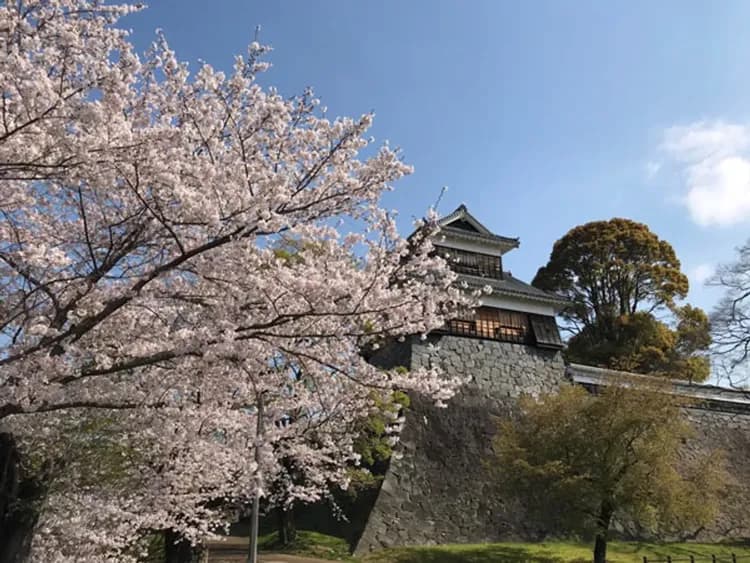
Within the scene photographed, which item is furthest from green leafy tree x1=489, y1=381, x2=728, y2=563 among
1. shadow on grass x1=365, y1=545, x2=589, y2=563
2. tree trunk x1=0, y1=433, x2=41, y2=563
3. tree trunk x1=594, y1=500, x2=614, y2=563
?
tree trunk x1=0, y1=433, x2=41, y2=563

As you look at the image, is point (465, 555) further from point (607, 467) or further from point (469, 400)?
point (469, 400)

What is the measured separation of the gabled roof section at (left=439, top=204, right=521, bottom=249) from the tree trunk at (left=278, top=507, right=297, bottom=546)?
12469 mm

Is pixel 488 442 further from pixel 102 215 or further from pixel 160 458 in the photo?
pixel 102 215

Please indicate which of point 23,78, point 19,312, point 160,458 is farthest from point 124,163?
point 160,458

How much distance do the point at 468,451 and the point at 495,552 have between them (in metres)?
4.10

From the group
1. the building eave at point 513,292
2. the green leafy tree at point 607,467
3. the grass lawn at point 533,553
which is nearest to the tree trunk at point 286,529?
the grass lawn at point 533,553

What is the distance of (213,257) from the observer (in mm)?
5512

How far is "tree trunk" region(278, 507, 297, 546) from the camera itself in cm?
1814

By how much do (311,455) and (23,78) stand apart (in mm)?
8175

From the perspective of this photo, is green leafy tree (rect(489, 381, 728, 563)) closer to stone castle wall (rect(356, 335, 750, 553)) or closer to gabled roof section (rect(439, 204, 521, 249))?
stone castle wall (rect(356, 335, 750, 553))

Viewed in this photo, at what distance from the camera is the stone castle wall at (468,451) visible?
60.4 feet

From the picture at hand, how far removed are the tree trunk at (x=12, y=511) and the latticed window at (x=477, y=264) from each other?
62.5ft

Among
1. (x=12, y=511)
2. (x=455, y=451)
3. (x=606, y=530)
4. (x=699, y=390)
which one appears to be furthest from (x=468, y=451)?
(x=12, y=511)

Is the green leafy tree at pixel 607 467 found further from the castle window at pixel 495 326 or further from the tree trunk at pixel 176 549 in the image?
the tree trunk at pixel 176 549
